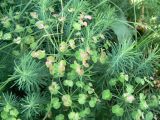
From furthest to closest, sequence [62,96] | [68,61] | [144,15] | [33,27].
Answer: [144,15] < [33,27] < [68,61] < [62,96]

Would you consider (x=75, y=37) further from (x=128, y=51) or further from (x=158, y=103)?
(x=158, y=103)

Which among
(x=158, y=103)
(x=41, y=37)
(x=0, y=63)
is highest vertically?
(x=41, y=37)

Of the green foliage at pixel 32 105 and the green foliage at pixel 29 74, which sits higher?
the green foliage at pixel 29 74

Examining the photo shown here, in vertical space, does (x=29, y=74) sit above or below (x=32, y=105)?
above

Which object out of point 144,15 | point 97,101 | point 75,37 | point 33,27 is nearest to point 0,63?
point 33,27

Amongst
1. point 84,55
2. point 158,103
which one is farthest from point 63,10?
point 158,103

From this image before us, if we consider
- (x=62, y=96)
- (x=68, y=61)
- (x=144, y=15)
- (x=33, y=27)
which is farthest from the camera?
(x=144, y=15)

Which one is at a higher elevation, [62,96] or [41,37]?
[41,37]

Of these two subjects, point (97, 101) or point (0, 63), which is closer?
point (97, 101)
